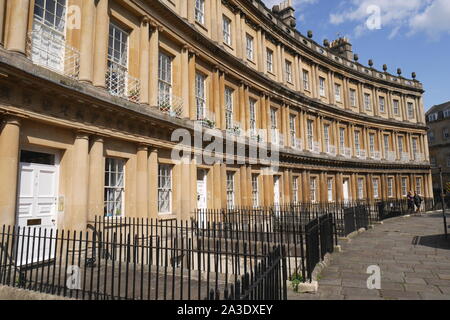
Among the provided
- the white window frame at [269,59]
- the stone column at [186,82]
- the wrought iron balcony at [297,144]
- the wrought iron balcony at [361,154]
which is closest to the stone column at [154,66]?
the stone column at [186,82]

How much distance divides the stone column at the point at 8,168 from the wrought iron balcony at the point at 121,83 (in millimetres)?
3427

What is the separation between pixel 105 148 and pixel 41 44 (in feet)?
10.3

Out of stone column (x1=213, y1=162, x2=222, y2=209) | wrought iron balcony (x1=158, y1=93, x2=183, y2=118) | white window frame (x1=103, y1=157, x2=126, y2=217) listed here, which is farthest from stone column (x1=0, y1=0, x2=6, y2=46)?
stone column (x1=213, y1=162, x2=222, y2=209)

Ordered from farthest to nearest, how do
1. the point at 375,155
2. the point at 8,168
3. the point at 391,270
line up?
the point at 375,155 → the point at 391,270 → the point at 8,168

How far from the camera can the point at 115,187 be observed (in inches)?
380

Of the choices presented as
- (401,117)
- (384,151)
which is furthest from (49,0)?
(401,117)

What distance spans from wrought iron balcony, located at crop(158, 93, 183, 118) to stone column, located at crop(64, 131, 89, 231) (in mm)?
3695

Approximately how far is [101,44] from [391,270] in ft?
32.7

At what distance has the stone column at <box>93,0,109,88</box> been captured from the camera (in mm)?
8930

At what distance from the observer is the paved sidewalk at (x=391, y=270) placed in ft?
18.8

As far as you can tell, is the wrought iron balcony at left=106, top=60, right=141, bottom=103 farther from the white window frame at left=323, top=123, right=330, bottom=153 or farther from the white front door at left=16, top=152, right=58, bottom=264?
the white window frame at left=323, top=123, right=330, bottom=153

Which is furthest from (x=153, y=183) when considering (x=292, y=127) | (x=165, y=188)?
(x=292, y=127)

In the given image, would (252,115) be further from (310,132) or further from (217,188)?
(310,132)

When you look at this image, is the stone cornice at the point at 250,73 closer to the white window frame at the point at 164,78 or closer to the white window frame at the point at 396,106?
the white window frame at the point at 164,78
